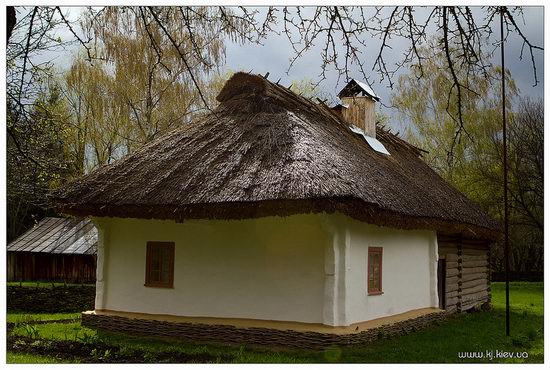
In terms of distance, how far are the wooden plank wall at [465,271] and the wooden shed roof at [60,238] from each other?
1044 centimetres

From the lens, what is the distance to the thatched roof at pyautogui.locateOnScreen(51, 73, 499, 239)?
8.80m

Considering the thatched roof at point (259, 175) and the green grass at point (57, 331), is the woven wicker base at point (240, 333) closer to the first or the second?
the green grass at point (57, 331)

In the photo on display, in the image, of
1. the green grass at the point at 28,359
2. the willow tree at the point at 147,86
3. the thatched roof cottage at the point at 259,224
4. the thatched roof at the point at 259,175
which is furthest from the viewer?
the willow tree at the point at 147,86

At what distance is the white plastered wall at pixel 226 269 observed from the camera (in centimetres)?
923

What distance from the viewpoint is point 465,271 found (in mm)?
14773

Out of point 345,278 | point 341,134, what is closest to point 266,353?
point 345,278

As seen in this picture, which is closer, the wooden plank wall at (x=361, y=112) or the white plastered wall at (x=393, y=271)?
the white plastered wall at (x=393, y=271)

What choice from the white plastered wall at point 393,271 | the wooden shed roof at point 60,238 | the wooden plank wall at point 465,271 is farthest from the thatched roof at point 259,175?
the wooden shed roof at point 60,238

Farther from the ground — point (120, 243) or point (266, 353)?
point (120, 243)

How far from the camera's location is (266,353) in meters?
8.50

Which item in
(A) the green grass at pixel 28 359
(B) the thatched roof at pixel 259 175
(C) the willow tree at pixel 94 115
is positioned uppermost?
(C) the willow tree at pixel 94 115

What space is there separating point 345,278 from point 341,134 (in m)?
3.78

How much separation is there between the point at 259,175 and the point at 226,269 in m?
1.51

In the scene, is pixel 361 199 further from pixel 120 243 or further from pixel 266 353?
pixel 120 243
